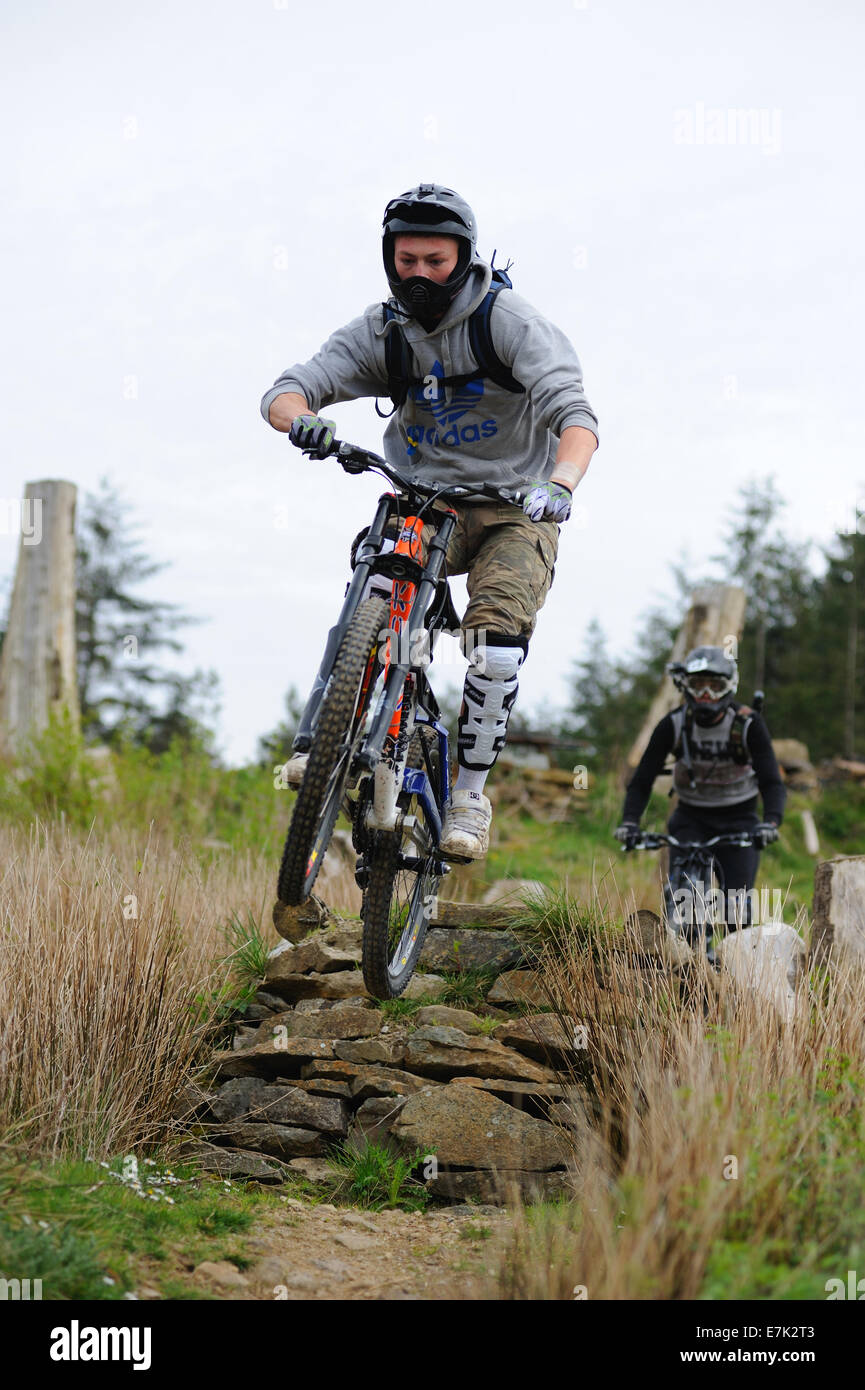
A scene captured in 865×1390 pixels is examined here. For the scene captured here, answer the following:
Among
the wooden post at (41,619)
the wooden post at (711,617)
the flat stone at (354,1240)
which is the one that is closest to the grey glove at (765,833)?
the flat stone at (354,1240)

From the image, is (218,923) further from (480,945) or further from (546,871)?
(546,871)

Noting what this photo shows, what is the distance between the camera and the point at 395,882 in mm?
4832

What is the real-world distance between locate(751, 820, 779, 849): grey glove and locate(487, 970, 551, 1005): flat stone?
7.60 ft

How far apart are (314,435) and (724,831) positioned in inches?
200

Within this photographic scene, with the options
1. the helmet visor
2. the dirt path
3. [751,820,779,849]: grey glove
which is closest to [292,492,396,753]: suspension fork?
the dirt path

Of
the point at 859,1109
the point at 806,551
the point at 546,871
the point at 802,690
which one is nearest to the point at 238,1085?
the point at 859,1109

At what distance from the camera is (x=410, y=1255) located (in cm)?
427

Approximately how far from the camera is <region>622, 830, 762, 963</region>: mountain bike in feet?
23.5

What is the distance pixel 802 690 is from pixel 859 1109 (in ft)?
86.7

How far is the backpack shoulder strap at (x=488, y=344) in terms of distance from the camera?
4.86 metres

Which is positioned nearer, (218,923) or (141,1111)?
(141,1111)

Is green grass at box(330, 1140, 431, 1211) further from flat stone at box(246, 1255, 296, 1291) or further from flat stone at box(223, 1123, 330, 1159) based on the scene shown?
flat stone at box(246, 1255, 296, 1291)

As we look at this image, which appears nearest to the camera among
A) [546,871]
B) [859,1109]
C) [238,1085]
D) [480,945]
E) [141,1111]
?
[859,1109]

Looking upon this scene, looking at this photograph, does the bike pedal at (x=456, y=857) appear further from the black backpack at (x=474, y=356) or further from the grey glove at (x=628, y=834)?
the grey glove at (x=628, y=834)
